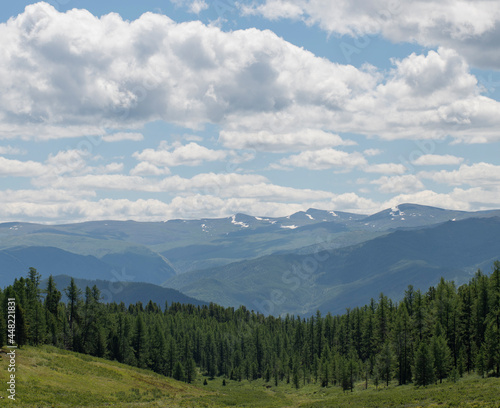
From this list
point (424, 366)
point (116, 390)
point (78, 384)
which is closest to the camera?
point (78, 384)

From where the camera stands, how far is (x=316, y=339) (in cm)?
15975

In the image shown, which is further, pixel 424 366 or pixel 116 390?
pixel 424 366

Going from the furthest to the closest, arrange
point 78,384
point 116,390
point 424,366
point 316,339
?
point 316,339 < point 424,366 < point 116,390 < point 78,384

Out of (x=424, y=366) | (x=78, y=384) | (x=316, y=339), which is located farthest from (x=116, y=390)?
(x=316, y=339)

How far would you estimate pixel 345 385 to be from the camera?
103125mm

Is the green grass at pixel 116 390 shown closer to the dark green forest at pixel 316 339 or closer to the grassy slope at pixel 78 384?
the grassy slope at pixel 78 384

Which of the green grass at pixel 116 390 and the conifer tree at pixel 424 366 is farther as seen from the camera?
the conifer tree at pixel 424 366

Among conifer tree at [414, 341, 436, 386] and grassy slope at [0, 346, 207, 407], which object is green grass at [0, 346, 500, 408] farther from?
conifer tree at [414, 341, 436, 386]

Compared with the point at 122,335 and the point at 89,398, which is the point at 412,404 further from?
the point at 122,335

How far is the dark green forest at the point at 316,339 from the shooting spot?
8844cm

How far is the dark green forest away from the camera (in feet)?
290

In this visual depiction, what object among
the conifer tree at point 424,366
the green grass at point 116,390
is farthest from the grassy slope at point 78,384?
the conifer tree at point 424,366

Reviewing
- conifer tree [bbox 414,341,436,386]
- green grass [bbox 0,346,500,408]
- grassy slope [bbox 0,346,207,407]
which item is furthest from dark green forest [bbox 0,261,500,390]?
grassy slope [bbox 0,346,207,407]

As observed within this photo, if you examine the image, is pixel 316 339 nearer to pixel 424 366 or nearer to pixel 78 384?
pixel 424 366
